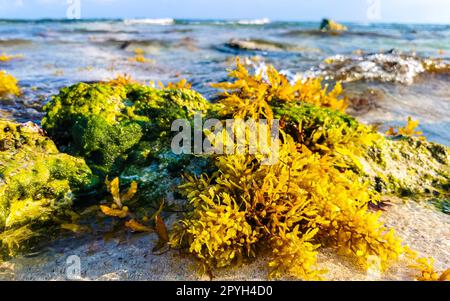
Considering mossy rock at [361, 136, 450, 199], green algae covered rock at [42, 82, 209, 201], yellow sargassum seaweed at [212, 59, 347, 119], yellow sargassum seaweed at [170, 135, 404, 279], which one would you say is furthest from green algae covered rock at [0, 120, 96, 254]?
mossy rock at [361, 136, 450, 199]

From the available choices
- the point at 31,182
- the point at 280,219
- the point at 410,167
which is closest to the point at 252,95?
the point at 280,219

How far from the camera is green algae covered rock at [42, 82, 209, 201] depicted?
11.2ft

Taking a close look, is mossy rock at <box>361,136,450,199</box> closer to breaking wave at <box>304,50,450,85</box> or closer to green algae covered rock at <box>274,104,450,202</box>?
green algae covered rock at <box>274,104,450,202</box>

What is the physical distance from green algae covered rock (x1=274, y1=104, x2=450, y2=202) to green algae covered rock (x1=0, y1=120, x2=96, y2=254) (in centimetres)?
198

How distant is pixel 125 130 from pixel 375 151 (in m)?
2.57

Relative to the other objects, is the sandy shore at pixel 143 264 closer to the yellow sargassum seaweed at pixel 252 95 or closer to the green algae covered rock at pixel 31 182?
the green algae covered rock at pixel 31 182

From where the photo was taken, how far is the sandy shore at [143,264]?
2.57m

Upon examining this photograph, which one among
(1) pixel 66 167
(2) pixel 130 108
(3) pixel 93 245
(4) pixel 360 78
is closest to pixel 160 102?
(2) pixel 130 108

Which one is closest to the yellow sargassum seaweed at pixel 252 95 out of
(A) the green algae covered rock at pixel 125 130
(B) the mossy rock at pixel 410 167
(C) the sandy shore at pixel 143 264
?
(A) the green algae covered rock at pixel 125 130

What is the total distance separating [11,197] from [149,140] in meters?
1.30

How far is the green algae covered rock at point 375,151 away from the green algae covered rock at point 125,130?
44.2 inches

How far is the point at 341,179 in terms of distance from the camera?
2.97m
